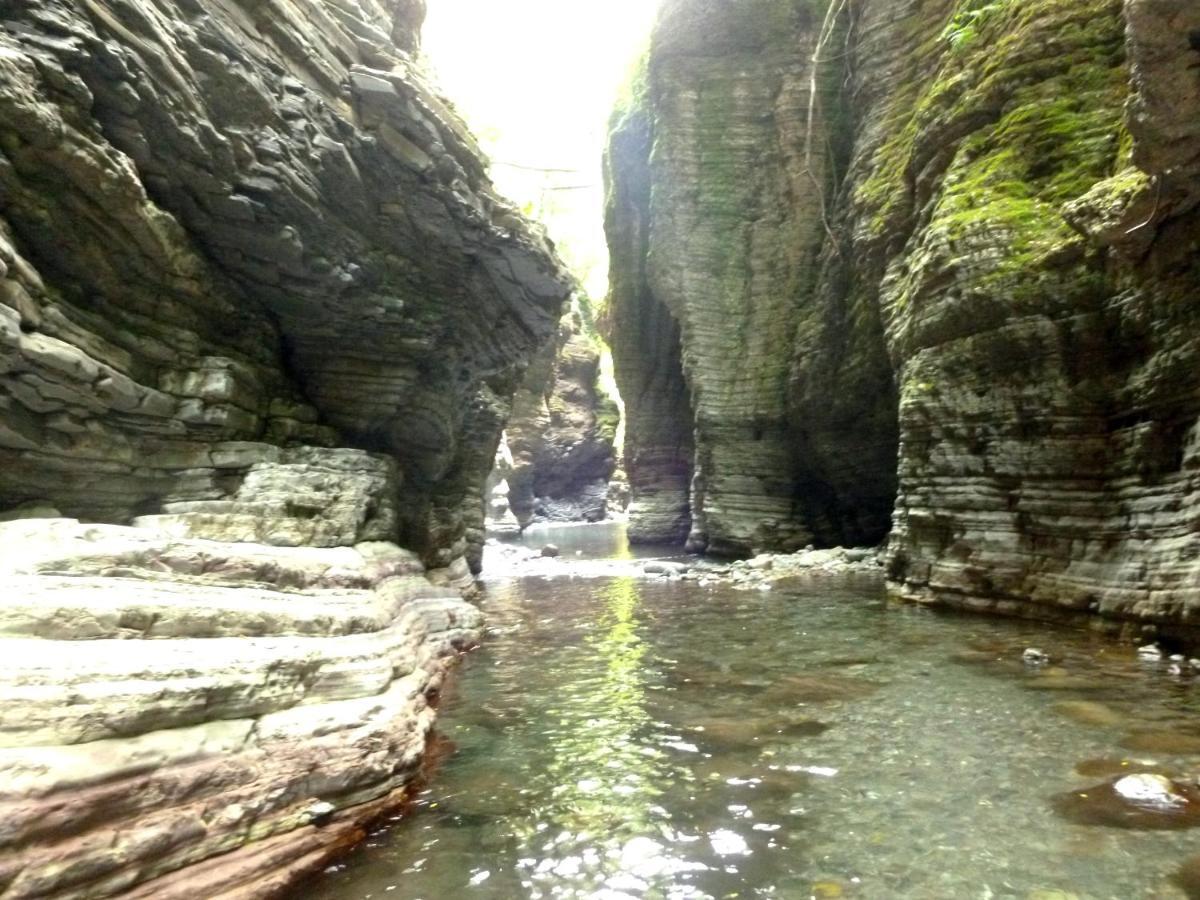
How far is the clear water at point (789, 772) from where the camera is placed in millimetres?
3719

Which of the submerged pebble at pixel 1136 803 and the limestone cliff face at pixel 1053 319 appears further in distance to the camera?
the limestone cliff face at pixel 1053 319

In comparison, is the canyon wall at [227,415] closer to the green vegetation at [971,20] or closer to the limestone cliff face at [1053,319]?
the limestone cliff face at [1053,319]

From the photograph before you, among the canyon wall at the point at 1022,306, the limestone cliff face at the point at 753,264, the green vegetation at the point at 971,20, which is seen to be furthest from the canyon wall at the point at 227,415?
the limestone cliff face at the point at 753,264

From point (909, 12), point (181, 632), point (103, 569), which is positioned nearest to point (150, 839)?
point (181, 632)

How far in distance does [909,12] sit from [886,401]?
29.7 feet

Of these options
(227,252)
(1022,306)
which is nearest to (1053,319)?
(1022,306)

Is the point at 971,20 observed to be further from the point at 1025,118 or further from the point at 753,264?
the point at 753,264

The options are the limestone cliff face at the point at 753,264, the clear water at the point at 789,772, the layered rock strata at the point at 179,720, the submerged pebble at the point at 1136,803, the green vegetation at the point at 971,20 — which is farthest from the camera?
the limestone cliff face at the point at 753,264

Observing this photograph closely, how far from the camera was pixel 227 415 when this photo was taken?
894 cm

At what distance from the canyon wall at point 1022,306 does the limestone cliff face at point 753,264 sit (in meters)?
1.00

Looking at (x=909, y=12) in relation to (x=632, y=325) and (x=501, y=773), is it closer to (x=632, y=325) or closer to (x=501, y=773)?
(x=632, y=325)

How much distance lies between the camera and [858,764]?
17.0 ft

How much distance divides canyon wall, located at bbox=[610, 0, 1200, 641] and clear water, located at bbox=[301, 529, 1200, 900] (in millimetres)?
1704

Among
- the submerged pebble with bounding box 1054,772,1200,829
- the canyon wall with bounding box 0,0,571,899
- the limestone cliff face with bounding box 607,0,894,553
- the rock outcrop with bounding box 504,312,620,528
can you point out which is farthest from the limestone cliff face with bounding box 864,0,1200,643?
the rock outcrop with bounding box 504,312,620,528
